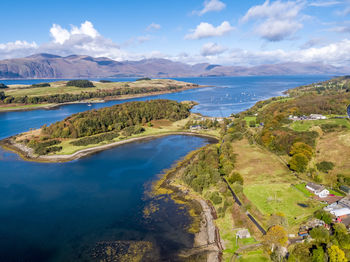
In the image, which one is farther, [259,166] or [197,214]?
[259,166]

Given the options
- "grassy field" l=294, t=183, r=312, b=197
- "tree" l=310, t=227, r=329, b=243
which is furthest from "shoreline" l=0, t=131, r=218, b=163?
"tree" l=310, t=227, r=329, b=243

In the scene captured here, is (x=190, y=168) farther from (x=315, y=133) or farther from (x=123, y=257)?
(x=315, y=133)

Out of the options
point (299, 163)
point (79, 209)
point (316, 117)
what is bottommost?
point (79, 209)

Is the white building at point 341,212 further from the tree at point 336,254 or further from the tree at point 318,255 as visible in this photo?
the tree at point 318,255

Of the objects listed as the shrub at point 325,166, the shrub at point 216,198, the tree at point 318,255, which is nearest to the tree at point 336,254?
the tree at point 318,255

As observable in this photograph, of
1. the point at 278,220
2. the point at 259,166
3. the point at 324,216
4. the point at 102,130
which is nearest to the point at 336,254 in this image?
the point at 324,216

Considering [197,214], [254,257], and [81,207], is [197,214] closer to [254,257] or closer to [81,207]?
[254,257]
